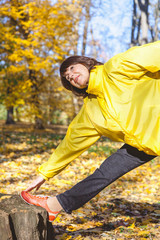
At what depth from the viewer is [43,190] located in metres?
4.14

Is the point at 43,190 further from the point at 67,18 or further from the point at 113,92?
the point at 67,18

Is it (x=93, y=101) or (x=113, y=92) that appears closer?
(x=113, y=92)

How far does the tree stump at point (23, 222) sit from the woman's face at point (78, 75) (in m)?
1.10

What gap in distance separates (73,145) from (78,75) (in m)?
0.63

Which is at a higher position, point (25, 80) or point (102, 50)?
point (102, 50)

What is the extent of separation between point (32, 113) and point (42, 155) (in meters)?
4.55

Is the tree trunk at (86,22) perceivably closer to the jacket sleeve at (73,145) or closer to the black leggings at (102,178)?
the jacket sleeve at (73,145)

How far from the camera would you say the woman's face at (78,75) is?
86.0 inches

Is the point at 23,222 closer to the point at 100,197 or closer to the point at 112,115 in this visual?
the point at 112,115

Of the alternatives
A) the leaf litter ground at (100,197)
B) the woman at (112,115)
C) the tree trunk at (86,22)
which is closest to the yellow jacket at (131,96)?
the woman at (112,115)

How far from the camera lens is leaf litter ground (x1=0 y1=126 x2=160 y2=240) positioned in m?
2.74

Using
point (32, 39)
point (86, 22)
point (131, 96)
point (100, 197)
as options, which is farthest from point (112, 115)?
point (86, 22)

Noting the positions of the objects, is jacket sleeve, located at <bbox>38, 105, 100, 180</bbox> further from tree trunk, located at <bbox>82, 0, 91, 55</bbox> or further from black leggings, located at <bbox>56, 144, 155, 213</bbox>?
tree trunk, located at <bbox>82, 0, 91, 55</bbox>

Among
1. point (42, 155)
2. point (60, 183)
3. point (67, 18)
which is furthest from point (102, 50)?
point (60, 183)
